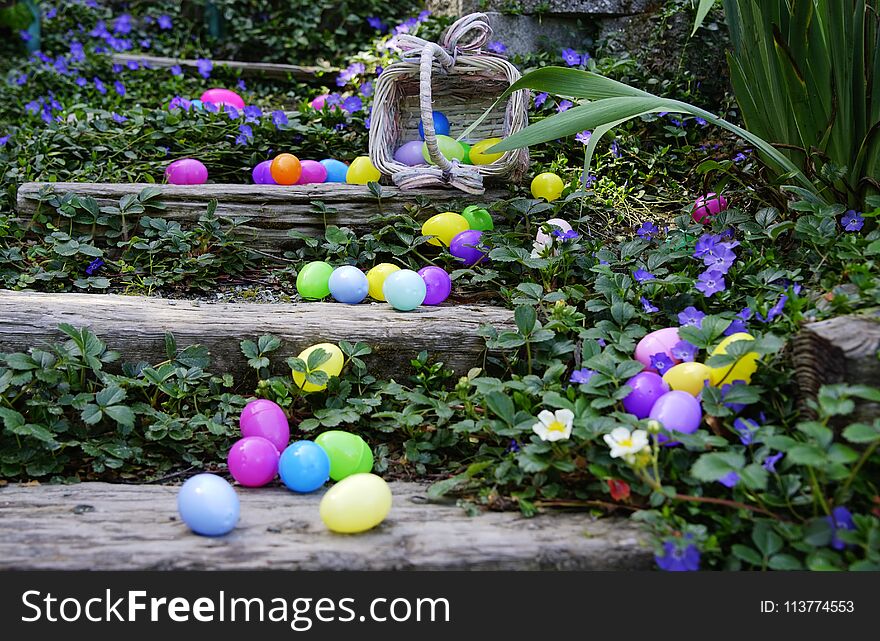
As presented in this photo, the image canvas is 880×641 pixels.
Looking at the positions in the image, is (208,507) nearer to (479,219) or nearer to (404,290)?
(404,290)

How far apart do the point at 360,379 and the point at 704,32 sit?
1.92m

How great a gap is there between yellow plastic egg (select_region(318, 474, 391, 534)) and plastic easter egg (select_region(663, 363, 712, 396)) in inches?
23.0

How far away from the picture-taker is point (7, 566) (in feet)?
4.06

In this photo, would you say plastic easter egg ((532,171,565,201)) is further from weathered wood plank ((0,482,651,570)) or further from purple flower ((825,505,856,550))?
purple flower ((825,505,856,550))

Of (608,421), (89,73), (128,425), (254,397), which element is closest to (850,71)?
(608,421)

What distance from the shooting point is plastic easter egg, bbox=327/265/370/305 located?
6.52 feet

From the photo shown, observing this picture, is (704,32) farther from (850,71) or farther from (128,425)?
(128,425)

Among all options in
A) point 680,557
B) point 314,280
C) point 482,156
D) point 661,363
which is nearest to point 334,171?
point 482,156

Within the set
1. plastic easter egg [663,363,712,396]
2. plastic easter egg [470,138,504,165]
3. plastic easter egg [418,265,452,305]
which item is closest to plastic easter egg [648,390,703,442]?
plastic easter egg [663,363,712,396]

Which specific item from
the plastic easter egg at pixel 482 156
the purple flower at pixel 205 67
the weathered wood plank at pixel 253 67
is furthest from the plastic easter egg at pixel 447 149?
the purple flower at pixel 205 67

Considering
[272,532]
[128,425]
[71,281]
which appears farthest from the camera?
[71,281]

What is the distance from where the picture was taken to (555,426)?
1387 mm

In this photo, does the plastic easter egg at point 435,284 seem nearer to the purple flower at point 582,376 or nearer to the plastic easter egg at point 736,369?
the purple flower at point 582,376

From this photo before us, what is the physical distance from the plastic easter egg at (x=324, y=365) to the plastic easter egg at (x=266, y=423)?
86mm
